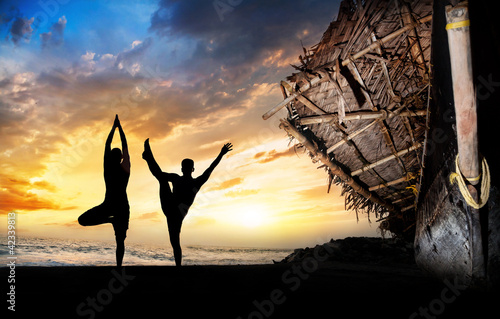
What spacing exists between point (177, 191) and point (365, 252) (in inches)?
247

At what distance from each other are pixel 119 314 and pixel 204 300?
1.76 feet

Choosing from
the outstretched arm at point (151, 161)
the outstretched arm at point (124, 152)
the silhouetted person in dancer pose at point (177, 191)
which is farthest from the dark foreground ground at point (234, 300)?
the outstretched arm at point (124, 152)

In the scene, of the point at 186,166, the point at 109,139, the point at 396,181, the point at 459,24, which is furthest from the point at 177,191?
the point at 396,181

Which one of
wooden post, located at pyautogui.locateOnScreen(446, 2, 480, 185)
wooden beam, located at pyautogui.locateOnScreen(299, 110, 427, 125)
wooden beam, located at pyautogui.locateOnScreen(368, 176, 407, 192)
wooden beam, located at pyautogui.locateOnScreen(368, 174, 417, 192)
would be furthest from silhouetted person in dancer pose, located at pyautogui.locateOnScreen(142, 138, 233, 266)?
wooden beam, located at pyautogui.locateOnScreen(368, 176, 407, 192)

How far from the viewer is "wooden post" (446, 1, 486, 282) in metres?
1.81

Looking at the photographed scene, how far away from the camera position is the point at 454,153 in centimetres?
236

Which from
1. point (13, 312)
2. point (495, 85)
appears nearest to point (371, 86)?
point (495, 85)

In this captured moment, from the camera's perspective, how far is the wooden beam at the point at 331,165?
4859 millimetres

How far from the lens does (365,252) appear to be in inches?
286

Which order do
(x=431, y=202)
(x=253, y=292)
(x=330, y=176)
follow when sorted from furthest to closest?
(x=330, y=176)
(x=431, y=202)
(x=253, y=292)

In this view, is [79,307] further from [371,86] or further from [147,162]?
[371,86]

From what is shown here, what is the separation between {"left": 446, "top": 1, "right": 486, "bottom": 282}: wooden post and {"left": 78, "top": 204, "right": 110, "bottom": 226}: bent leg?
3.64m

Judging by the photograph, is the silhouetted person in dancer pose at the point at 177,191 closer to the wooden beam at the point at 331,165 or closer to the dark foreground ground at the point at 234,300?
the dark foreground ground at the point at 234,300

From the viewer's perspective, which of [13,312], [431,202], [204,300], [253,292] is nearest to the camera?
[13,312]
